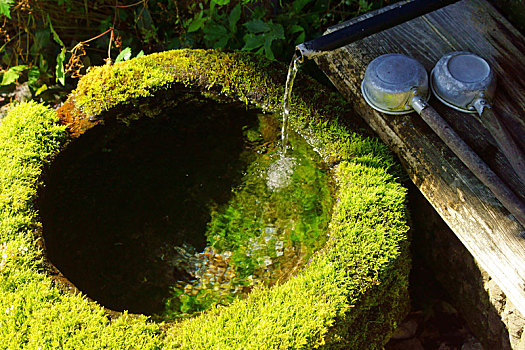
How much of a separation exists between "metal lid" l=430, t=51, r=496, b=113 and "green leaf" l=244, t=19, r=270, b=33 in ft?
3.28

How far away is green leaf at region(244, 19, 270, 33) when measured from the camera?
8.85 feet

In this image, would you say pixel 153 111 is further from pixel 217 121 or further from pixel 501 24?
pixel 501 24

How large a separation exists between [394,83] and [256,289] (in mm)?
1014

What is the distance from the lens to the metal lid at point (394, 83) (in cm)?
202

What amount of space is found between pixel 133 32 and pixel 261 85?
1.41m

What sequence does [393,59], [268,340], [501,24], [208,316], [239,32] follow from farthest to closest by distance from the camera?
1. [239,32]
2. [501,24]
3. [393,59]
4. [208,316]
5. [268,340]

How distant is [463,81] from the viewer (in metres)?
2.00

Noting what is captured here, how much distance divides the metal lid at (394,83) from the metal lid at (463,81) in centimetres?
6

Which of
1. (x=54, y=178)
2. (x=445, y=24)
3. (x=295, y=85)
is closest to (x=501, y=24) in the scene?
(x=445, y=24)

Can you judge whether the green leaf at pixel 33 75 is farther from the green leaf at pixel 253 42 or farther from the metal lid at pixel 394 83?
the metal lid at pixel 394 83

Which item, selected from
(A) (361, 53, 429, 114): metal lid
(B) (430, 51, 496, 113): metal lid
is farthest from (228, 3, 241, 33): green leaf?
(B) (430, 51, 496, 113): metal lid

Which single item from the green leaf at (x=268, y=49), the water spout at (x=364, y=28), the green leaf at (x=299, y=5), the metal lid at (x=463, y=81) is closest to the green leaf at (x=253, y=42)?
the green leaf at (x=268, y=49)

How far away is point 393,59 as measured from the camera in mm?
2121

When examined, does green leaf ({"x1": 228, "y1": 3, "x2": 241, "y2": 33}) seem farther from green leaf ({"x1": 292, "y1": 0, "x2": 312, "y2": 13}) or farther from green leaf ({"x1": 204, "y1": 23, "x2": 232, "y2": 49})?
green leaf ({"x1": 292, "y1": 0, "x2": 312, "y2": 13})
